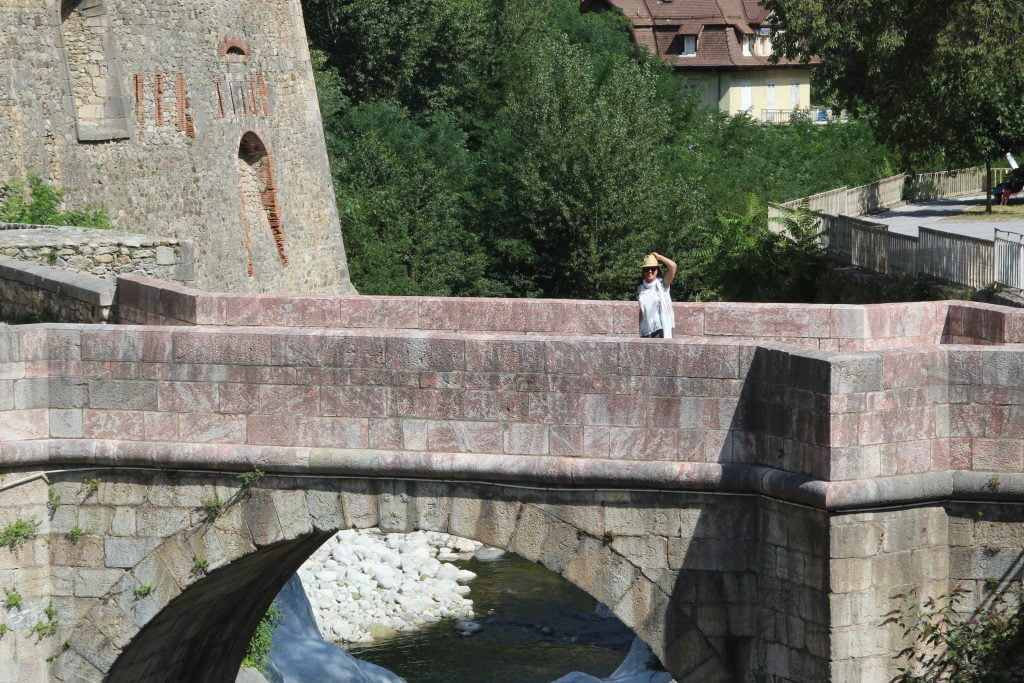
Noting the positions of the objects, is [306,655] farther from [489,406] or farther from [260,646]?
[489,406]

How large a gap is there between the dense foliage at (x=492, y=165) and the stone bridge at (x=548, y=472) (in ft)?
67.3

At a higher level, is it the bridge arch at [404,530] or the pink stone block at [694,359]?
the pink stone block at [694,359]

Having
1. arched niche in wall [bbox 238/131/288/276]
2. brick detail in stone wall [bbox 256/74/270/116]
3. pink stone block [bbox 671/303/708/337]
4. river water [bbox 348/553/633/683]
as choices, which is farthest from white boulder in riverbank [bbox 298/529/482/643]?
pink stone block [bbox 671/303/708/337]

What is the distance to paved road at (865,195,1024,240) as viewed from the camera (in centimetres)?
2750

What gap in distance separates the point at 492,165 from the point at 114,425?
26.9 metres

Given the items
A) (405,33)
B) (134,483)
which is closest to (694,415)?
A: (134,483)

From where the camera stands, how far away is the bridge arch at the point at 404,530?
999cm

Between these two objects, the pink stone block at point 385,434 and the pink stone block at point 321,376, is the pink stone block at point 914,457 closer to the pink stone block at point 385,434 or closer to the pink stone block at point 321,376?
the pink stone block at point 385,434

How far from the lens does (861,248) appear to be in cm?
2330

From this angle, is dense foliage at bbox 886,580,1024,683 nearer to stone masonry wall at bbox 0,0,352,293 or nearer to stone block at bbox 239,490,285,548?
stone block at bbox 239,490,285,548

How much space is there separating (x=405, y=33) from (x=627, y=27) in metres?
14.2

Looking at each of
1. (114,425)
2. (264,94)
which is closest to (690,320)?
(114,425)

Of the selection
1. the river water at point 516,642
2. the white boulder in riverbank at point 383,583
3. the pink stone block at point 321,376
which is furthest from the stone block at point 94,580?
the white boulder in riverbank at point 383,583

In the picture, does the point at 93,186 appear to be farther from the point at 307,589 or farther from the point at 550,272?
the point at 550,272
